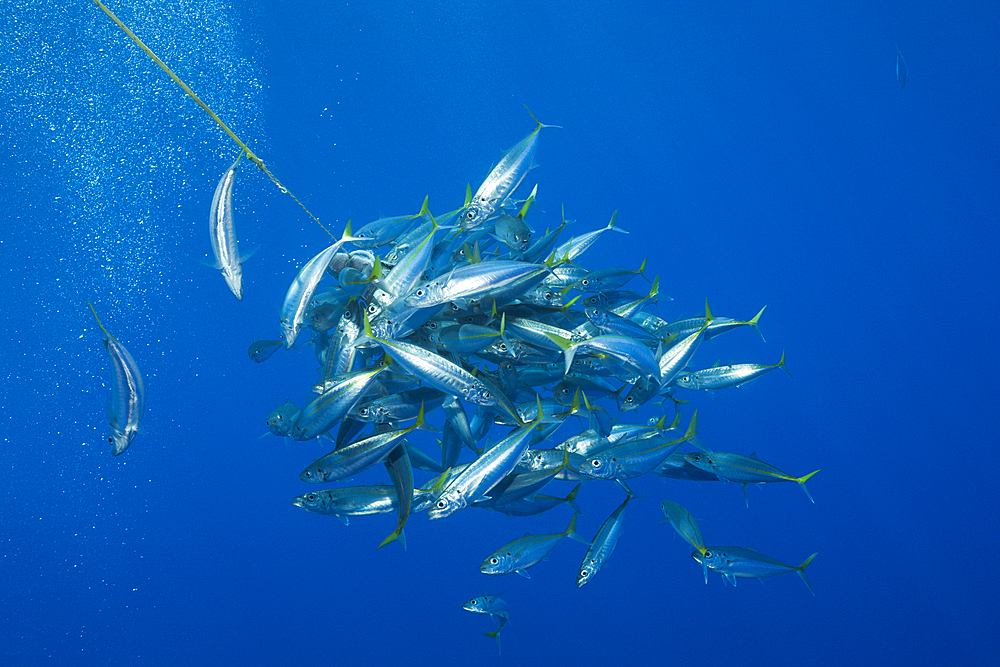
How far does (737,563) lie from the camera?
2.65m

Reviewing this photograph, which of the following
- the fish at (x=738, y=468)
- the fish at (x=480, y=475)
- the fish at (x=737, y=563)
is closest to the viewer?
the fish at (x=480, y=475)

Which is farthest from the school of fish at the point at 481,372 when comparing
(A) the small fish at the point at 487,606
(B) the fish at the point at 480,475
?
(A) the small fish at the point at 487,606

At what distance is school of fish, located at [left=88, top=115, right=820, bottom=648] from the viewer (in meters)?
1.82

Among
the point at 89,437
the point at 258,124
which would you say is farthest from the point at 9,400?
the point at 258,124

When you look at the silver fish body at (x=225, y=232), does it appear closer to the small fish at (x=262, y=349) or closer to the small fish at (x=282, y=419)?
the small fish at (x=282, y=419)

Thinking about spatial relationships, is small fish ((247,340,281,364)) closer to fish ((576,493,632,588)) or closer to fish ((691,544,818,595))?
fish ((576,493,632,588))

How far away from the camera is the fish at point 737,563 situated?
2.57 metres

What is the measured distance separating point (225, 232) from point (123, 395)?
671 millimetres

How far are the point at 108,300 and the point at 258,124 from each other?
10.3 ft

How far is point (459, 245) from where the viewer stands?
8.03ft

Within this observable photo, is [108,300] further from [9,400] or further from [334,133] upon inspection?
[334,133]

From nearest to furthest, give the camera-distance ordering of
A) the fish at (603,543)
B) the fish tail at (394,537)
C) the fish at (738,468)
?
the fish tail at (394,537) → the fish at (738,468) → the fish at (603,543)

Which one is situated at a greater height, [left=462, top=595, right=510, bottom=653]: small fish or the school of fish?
the school of fish

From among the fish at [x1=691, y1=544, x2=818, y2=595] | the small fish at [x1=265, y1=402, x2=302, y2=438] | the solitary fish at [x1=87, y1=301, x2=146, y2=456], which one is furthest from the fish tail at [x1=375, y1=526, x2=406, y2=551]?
the fish at [x1=691, y1=544, x2=818, y2=595]
